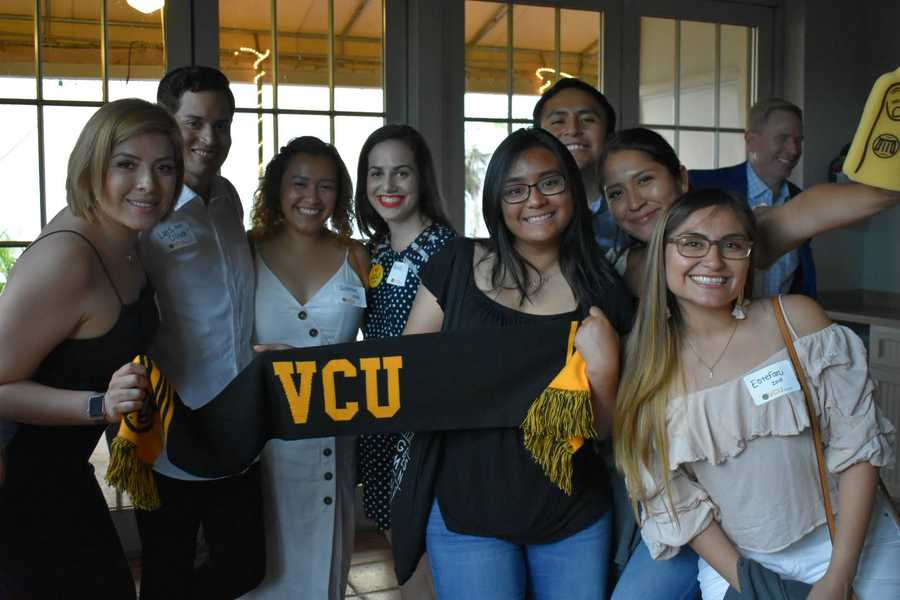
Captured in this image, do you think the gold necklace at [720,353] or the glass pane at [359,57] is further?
the glass pane at [359,57]

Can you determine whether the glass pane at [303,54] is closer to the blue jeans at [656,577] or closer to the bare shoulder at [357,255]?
the bare shoulder at [357,255]

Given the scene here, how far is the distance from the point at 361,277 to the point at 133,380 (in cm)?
85

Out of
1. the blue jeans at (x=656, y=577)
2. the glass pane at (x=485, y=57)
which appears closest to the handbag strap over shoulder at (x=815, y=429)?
the blue jeans at (x=656, y=577)

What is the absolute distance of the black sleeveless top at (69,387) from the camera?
179 centimetres

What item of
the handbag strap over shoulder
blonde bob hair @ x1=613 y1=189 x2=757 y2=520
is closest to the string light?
blonde bob hair @ x1=613 y1=189 x2=757 y2=520

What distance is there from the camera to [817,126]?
494cm

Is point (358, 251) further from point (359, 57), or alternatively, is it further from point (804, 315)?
point (359, 57)

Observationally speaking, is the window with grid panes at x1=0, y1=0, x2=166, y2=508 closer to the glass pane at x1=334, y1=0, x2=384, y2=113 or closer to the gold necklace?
the glass pane at x1=334, y1=0, x2=384, y2=113

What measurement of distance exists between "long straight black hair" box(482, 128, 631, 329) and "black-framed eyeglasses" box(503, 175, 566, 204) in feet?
0.05

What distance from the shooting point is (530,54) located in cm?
443

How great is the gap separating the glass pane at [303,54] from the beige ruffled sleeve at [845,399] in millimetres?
2899

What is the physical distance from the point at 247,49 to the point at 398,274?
2.04 meters

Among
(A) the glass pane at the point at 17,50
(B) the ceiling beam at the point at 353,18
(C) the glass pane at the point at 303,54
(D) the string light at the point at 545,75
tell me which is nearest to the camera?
(A) the glass pane at the point at 17,50

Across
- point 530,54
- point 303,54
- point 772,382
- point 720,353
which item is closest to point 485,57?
point 530,54
